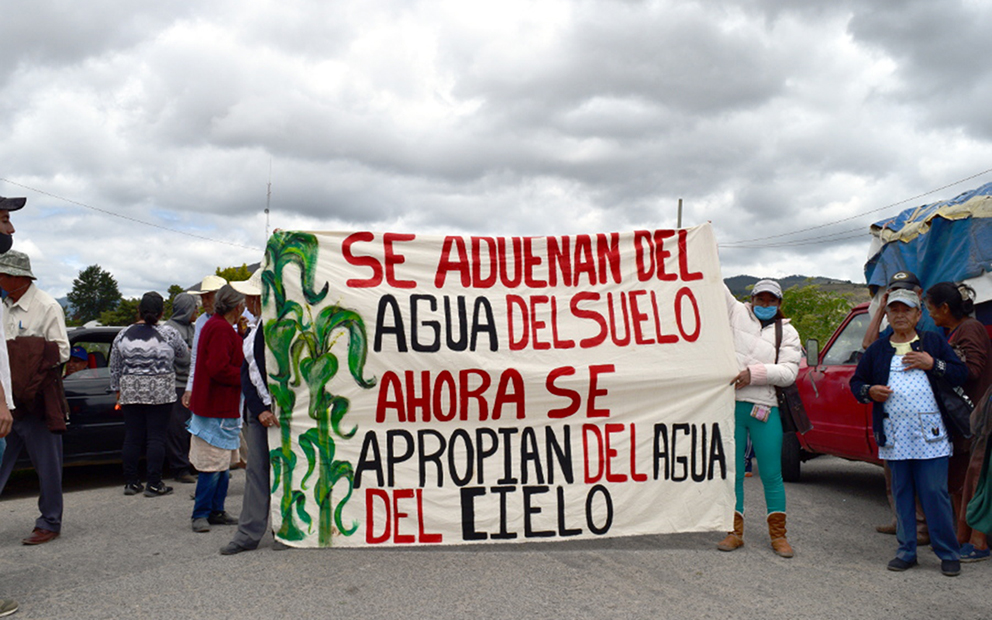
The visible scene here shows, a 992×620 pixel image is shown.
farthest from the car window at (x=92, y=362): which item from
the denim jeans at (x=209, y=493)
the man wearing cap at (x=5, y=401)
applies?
Answer: the man wearing cap at (x=5, y=401)

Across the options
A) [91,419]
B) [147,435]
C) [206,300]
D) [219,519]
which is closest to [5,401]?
[219,519]

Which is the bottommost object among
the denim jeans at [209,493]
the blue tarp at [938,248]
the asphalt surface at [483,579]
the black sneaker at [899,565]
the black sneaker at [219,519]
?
the black sneaker at [899,565]

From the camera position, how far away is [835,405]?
22.7 feet

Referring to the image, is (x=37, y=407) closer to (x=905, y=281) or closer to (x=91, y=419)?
(x=91, y=419)

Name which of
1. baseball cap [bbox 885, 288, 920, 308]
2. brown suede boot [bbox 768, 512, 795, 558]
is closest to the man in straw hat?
brown suede boot [bbox 768, 512, 795, 558]

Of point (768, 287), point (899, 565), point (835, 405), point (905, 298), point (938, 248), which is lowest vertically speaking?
point (899, 565)

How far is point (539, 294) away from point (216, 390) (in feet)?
7.69

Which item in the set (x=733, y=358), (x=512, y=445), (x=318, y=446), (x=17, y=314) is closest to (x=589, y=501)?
(x=512, y=445)

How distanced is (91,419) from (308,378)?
3.53 metres

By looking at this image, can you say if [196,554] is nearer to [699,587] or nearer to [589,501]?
[589,501]

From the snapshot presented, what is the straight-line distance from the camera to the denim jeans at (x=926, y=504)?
4645mm

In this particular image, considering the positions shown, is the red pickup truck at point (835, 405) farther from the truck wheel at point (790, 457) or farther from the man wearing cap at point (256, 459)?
the man wearing cap at point (256, 459)

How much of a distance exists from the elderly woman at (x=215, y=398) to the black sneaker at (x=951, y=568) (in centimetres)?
458

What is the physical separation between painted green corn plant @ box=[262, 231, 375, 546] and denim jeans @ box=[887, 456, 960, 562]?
333 cm
